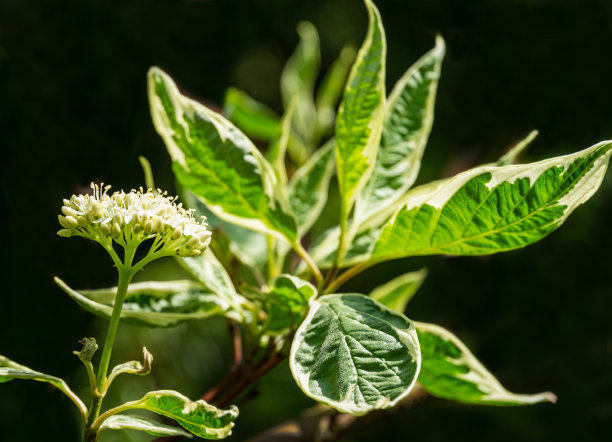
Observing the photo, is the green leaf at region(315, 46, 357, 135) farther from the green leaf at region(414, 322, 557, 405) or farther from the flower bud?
the flower bud

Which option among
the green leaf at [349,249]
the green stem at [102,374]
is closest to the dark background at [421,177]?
the green leaf at [349,249]

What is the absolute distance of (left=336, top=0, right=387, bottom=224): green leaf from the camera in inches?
22.1

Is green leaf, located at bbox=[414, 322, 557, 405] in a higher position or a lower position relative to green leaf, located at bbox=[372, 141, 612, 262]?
lower

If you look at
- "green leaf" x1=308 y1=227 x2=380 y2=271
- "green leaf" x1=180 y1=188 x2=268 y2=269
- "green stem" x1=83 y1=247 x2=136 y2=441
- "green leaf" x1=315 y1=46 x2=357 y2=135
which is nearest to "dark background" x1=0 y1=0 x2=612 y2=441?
"green leaf" x1=315 y1=46 x2=357 y2=135

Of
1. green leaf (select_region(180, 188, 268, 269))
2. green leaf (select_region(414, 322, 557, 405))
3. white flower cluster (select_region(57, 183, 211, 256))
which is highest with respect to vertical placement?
white flower cluster (select_region(57, 183, 211, 256))

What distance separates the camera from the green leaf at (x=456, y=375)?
1.84 feet

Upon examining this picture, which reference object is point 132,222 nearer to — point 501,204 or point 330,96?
point 501,204

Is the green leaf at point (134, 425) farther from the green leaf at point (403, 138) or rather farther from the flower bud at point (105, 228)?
the green leaf at point (403, 138)

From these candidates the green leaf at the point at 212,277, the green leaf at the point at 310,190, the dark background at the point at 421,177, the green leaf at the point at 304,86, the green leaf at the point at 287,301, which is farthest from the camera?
the green leaf at the point at 304,86

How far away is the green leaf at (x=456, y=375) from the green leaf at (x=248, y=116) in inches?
18.6

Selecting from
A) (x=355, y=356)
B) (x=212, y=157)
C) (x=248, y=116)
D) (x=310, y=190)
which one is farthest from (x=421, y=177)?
(x=355, y=356)

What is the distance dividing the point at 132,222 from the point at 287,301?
0.50 ft

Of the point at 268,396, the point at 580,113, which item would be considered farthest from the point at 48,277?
the point at 580,113

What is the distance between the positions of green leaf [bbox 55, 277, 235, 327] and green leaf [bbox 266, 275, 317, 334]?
0.22 ft
